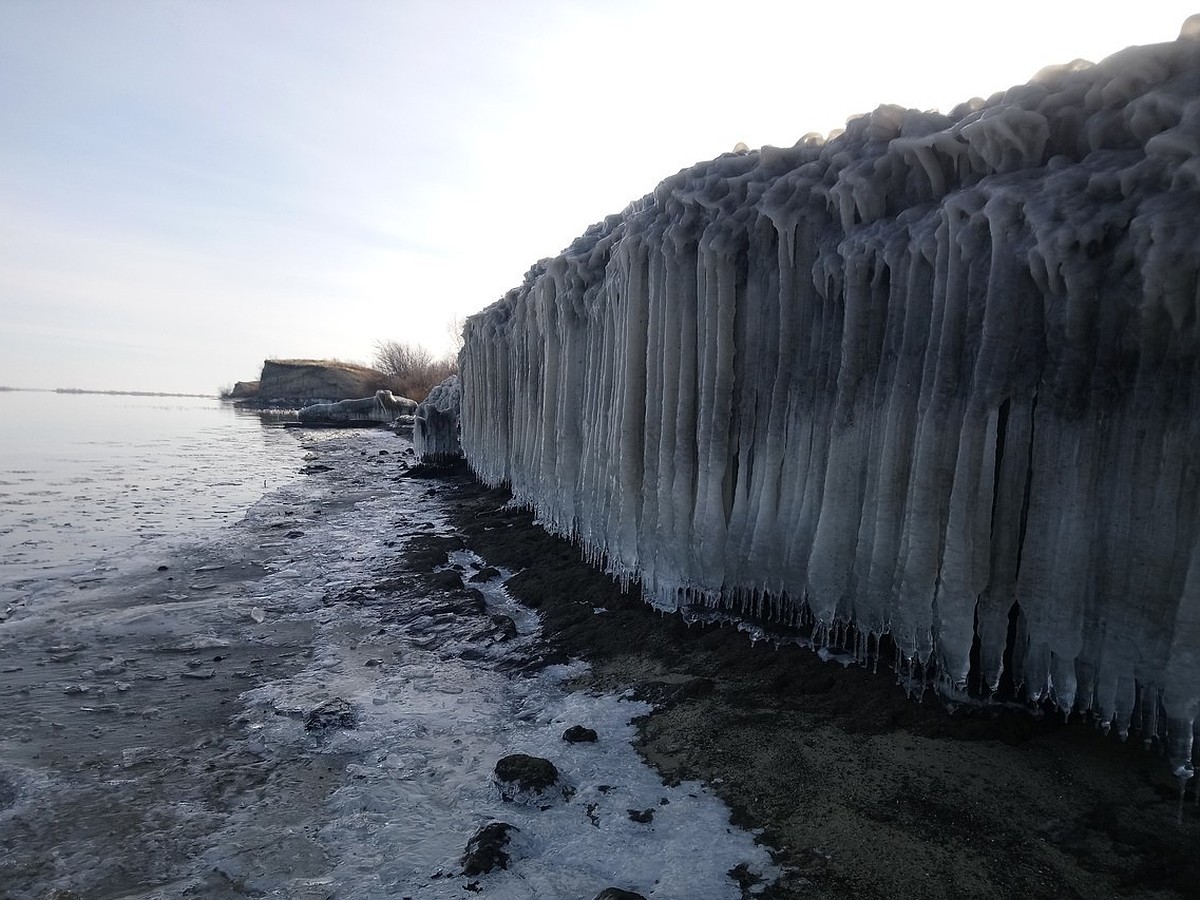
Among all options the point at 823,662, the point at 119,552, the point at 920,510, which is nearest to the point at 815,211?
the point at 920,510

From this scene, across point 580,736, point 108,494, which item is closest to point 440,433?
point 108,494

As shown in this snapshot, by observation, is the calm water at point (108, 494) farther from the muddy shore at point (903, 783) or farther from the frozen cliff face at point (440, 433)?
the muddy shore at point (903, 783)

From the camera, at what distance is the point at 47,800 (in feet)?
13.6

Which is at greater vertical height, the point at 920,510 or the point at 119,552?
the point at 920,510

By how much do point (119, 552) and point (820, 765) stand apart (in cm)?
1081

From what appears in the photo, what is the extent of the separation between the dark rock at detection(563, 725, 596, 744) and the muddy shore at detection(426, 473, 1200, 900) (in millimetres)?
364

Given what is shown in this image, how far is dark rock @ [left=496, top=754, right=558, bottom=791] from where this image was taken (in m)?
4.04

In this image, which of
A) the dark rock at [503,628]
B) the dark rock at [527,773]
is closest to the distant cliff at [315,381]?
the dark rock at [503,628]

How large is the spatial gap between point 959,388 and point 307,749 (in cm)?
494

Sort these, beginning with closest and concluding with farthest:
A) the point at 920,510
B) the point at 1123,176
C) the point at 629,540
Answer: the point at 1123,176
the point at 920,510
the point at 629,540

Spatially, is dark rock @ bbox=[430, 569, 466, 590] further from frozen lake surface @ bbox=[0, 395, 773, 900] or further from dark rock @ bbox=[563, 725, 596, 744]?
dark rock @ bbox=[563, 725, 596, 744]

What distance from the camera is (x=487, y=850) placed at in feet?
11.4

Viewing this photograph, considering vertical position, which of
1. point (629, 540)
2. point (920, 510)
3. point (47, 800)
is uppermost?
point (920, 510)

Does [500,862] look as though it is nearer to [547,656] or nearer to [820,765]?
[820,765]
